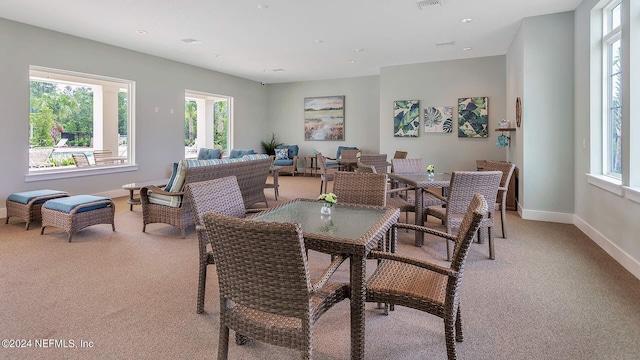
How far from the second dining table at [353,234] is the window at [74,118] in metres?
5.78

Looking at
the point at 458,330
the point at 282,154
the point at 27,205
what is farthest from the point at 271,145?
the point at 458,330

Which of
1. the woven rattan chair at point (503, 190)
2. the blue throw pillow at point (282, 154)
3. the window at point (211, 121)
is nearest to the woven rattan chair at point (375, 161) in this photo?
the woven rattan chair at point (503, 190)

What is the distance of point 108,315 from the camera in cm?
240

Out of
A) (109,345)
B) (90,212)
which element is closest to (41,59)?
(90,212)

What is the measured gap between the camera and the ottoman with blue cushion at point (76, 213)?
13.7ft

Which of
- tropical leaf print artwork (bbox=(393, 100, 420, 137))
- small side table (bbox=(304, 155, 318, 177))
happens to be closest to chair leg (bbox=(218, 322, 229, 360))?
tropical leaf print artwork (bbox=(393, 100, 420, 137))

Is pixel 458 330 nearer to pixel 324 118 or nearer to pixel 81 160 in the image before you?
pixel 81 160

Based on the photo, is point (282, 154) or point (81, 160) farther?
point (282, 154)

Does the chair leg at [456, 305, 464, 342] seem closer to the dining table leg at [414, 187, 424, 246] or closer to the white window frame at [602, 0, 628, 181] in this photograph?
the dining table leg at [414, 187, 424, 246]

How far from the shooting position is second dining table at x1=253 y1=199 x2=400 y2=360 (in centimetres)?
172

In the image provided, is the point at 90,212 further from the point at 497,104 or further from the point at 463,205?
the point at 497,104

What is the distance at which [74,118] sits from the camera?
7012 mm

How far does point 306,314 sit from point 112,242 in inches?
140

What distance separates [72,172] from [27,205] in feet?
5.72
